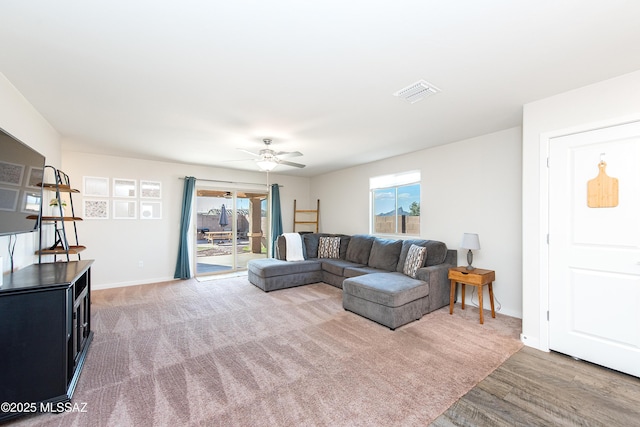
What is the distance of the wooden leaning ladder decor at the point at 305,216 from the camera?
7.17 meters

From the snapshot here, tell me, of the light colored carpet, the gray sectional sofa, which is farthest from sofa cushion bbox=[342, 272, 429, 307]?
the light colored carpet

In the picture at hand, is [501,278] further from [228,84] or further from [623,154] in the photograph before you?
[228,84]

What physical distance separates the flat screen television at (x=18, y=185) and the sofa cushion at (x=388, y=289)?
3369 mm

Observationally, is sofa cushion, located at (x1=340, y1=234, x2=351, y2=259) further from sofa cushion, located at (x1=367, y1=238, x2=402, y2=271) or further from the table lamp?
the table lamp

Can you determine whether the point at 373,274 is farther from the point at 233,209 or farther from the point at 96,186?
the point at 96,186

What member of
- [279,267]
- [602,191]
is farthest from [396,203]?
[602,191]

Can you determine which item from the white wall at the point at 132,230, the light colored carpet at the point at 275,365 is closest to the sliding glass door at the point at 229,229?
the white wall at the point at 132,230

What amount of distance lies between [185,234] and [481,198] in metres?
5.44

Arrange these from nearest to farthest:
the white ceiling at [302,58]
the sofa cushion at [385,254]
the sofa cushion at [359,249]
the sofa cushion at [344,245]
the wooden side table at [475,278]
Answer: the white ceiling at [302,58] < the wooden side table at [475,278] < the sofa cushion at [385,254] < the sofa cushion at [359,249] < the sofa cushion at [344,245]

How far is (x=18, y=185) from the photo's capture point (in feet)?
7.21

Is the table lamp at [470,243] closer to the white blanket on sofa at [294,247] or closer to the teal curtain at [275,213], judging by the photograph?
the white blanket on sofa at [294,247]

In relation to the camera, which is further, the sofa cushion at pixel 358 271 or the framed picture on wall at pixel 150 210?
the framed picture on wall at pixel 150 210

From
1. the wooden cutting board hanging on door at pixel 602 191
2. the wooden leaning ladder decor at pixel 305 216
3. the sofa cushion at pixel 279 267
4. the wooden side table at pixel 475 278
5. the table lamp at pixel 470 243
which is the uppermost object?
the wooden cutting board hanging on door at pixel 602 191

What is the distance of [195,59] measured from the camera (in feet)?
6.45
